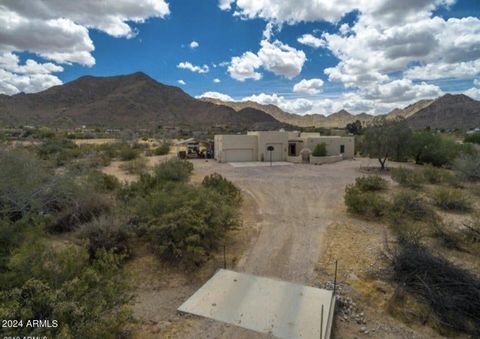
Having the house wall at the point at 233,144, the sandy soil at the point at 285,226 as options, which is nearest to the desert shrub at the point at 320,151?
the house wall at the point at 233,144

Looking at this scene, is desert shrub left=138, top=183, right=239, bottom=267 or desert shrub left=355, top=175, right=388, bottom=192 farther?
desert shrub left=355, top=175, right=388, bottom=192

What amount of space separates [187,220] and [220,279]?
6.44 feet

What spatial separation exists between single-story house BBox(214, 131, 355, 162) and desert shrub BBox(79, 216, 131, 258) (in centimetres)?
2259

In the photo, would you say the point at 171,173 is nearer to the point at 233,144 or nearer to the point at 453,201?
the point at 453,201

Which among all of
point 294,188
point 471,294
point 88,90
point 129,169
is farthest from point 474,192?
point 88,90

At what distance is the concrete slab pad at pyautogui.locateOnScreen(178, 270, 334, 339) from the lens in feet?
16.6

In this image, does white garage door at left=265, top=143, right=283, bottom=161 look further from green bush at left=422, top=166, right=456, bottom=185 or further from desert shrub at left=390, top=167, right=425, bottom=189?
green bush at left=422, top=166, right=456, bottom=185

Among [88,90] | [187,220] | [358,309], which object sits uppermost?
[88,90]

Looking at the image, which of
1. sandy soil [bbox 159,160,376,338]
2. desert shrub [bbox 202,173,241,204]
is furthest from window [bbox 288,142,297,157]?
desert shrub [bbox 202,173,241,204]

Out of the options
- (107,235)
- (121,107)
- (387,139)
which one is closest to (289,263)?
(107,235)

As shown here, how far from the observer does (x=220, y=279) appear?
21.7 feet

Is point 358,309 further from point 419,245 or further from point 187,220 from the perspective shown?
point 187,220

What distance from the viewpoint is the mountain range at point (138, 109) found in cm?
8200

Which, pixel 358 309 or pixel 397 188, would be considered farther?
pixel 397 188
